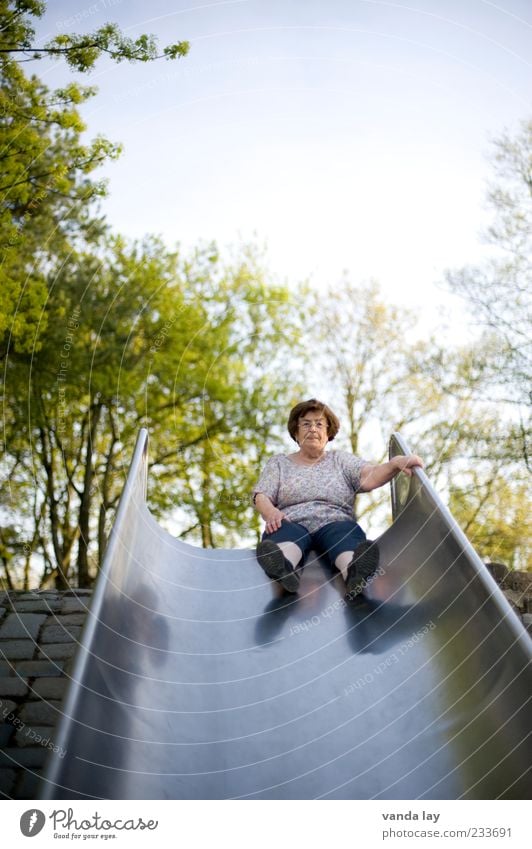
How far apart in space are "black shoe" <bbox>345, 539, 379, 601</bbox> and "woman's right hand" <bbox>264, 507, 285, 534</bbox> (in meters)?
0.56

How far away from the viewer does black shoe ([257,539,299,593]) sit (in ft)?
10.0

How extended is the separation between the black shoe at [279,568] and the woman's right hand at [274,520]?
292 millimetres

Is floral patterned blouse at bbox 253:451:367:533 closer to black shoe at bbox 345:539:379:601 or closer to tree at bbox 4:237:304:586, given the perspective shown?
black shoe at bbox 345:539:379:601

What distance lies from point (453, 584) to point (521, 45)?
15.6ft

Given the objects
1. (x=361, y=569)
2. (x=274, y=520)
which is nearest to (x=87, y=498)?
(x=274, y=520)

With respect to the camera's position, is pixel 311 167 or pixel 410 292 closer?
pixel 311 167

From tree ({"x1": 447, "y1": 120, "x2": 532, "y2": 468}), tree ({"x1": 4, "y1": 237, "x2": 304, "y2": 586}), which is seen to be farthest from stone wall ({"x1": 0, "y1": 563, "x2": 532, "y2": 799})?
tree ({"x1": 4, "y1": 237, "x2": 304, "y2": 586})

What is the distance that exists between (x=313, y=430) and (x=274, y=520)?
2.02ft

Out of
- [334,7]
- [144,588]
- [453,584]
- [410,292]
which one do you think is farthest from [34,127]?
[410,292]

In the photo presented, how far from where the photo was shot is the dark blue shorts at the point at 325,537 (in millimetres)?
3277

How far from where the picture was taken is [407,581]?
9.46ft

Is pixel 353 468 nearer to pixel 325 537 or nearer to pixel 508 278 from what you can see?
pixel 325 537

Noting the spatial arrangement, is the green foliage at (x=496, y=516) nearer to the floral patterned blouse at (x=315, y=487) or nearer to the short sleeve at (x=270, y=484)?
the floral patterned blouse at (x=315, y=487)
